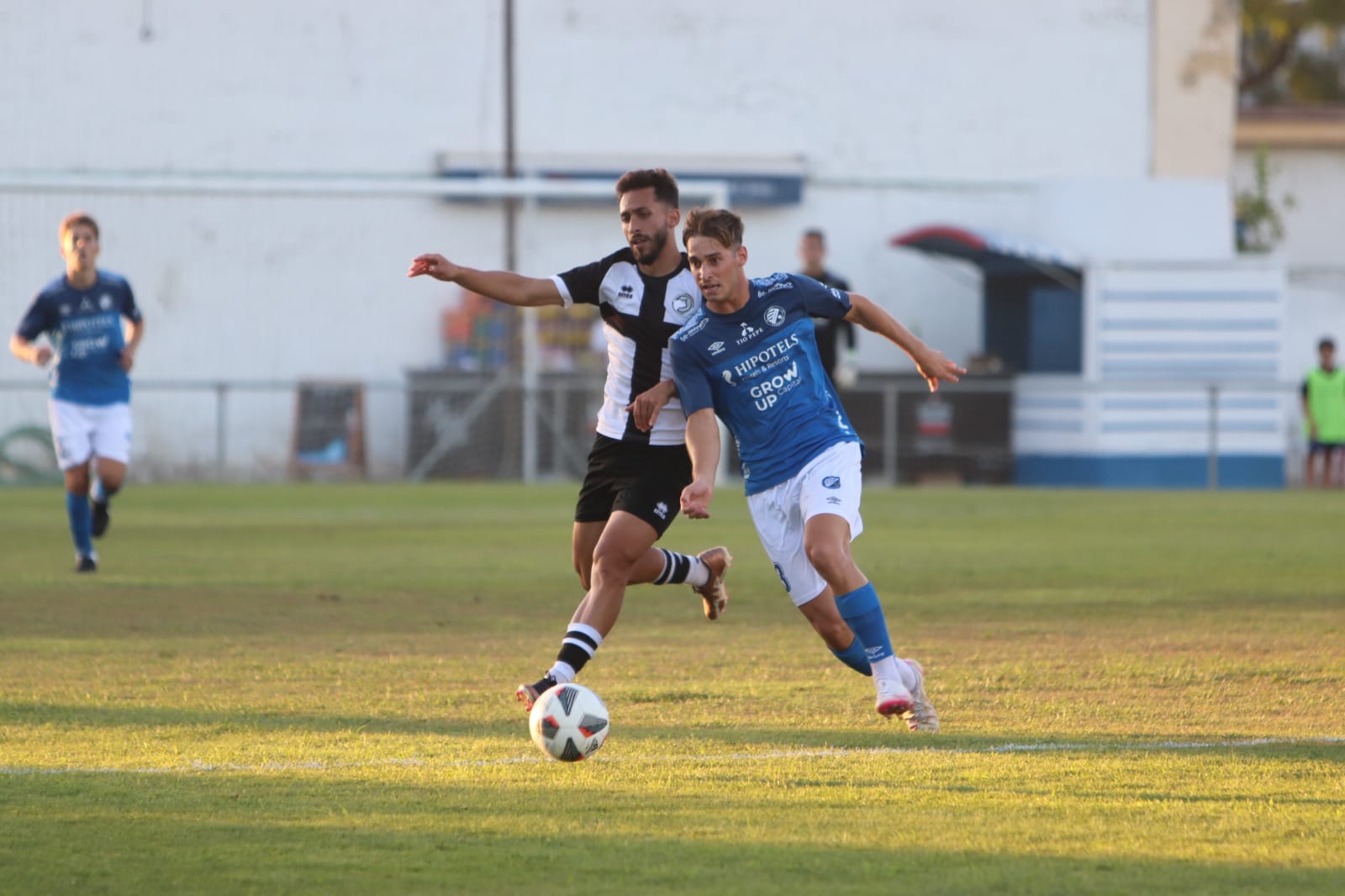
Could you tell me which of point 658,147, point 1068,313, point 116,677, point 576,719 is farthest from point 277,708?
point 658,147

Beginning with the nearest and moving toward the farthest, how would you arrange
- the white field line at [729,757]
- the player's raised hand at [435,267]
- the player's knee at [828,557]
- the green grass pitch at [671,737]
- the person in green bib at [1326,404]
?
the green grass pitch at [671,737]
the white field line at [729,757]
the player's knee at [828,557]
the player's raised hand at [435,267]
the person in green bib at [1326,404]

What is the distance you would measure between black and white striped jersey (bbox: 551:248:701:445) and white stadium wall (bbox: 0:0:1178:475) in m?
17.7

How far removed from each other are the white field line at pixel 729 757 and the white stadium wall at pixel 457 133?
18.7 m

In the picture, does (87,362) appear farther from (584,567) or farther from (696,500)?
(696,500)

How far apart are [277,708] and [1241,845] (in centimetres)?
362

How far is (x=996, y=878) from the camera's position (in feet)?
14.1

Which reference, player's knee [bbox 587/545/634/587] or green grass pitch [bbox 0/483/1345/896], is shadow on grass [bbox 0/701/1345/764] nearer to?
green grass pitch [bbox 0/483/1345/896]

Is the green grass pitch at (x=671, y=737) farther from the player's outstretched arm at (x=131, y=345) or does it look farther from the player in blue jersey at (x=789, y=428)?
the player's outstretched arm at (x=131, y=345)

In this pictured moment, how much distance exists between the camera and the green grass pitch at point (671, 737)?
4.47m

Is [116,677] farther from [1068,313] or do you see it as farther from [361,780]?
[1068,313]

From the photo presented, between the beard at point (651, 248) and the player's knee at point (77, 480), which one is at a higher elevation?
the beard at point (651, 248)

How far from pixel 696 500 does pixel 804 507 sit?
50cm

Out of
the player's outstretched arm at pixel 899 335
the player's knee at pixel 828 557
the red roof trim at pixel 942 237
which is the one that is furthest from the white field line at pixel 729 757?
the red roof trim at pixel 942 237

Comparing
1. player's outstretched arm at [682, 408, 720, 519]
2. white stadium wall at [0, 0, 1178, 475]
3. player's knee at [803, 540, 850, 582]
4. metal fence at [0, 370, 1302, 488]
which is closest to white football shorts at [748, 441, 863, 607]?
player's knee at [803, 540, 850, 582]
